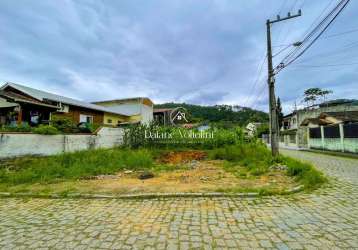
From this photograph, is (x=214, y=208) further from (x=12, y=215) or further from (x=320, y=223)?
(x=12, y=215)

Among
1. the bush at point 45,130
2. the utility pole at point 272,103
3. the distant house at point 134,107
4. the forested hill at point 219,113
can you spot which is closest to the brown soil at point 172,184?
the utility pole at point 272,103

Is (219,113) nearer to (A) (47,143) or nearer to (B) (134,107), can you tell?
(B) (134,107)

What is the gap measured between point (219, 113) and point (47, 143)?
38.0 metres

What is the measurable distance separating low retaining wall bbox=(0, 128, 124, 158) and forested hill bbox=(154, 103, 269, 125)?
86.4 ft

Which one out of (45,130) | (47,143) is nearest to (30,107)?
(45,130)

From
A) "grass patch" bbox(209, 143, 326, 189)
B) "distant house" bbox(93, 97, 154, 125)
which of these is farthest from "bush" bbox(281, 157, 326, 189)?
"distant house" bbox(93, 97, 154, 125)

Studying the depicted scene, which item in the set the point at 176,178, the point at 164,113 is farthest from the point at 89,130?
the point at 164,113

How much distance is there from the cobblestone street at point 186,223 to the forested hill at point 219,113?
33850 mm

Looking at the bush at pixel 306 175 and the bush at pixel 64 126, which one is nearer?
the bush at pixel 306 175

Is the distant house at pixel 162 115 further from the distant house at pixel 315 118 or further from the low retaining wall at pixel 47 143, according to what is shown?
the low retaining wall at pixel 47 143

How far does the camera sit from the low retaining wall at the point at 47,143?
9015mm

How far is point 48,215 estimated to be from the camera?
4168 millimetres

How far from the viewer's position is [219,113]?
44969mm

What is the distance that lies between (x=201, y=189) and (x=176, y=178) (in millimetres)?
1743
